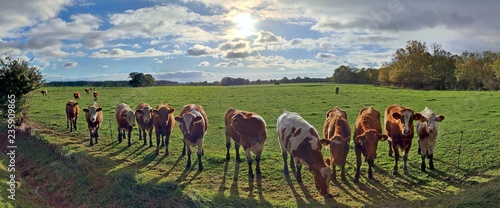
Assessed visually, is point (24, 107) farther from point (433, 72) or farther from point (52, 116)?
point (433, 72)

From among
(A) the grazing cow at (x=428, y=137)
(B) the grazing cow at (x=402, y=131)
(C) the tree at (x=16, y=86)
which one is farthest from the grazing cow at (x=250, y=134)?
(C) the tree at (x=16, y=86)

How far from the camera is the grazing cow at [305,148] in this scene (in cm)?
861

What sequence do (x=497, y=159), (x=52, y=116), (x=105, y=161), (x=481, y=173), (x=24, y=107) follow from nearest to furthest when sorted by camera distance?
(x=481, y=173) → (x=497, y=159) → (x=105, y=161) → (x=24, y=107) → (x=52, y=116)

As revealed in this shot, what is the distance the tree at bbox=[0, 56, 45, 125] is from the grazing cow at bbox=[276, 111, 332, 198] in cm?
1542

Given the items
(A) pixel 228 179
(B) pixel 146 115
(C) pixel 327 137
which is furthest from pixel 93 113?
(C) pixel 327 137

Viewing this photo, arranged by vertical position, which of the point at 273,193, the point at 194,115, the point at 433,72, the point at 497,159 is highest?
the point at 433,72

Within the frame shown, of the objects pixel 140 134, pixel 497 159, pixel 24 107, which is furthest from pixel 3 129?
pixel 497 159

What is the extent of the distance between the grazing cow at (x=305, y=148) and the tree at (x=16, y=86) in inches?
607

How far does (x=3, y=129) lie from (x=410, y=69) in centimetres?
6058

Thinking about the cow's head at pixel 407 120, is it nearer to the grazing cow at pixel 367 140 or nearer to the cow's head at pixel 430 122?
the cow's head at pixel 430 122

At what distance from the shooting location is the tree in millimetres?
18672

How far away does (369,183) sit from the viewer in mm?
9828

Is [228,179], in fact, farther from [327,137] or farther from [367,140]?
[367,140]

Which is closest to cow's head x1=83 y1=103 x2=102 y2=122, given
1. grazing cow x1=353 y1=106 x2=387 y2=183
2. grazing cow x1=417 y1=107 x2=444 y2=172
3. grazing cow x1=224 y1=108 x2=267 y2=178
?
Result: grazing cow x1=224 y1=108 x2=267 y2=178
